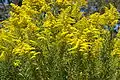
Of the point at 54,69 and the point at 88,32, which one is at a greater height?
the point at 88,32

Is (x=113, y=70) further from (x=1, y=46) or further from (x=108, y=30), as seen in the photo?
(x=1, y=46)

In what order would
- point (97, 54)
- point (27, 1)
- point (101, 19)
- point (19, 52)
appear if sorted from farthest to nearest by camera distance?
point (27, 1)
point (101, 19)
point (97, 54)
point (19, 52)

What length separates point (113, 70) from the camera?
16.3ft

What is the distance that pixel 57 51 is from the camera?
15.6 feet

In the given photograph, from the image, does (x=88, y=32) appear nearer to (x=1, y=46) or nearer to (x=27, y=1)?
(x=1, y=46)

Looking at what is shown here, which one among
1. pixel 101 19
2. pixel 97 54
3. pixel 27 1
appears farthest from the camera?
pixel 27 1

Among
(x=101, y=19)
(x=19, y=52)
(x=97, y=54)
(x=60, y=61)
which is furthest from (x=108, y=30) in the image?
(x=19, y=52)

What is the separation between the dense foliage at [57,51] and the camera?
15.5ft

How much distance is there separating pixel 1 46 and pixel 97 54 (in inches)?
43.1

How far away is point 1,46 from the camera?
493 cm

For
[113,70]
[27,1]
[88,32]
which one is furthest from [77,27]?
[27,1]

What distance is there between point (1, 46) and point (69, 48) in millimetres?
773

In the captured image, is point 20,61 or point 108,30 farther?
point 108,30

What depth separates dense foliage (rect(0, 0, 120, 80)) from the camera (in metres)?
4.74
